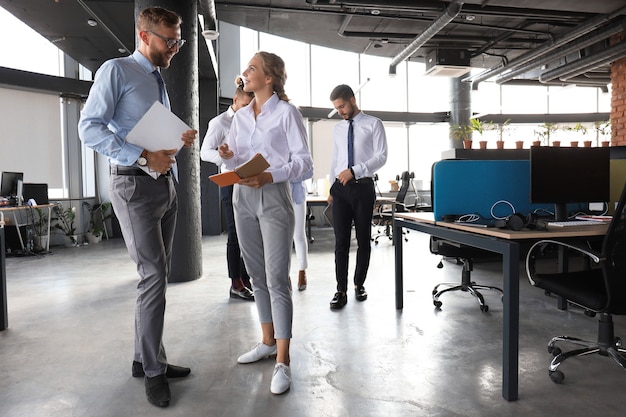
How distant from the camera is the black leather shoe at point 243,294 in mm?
3965

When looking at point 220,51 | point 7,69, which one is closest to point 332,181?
point 7,69

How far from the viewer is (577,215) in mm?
3113

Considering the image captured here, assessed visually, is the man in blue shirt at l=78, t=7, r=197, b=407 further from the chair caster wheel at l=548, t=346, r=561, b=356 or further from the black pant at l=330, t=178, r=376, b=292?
the chair caster wheel at l=548, t=346, r=561, b=356

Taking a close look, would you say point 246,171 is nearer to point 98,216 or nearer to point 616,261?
point 616,261

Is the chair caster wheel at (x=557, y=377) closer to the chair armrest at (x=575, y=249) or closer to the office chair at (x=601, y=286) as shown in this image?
the office chair at (x=601, y=286)

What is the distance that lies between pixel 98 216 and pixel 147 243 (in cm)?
781

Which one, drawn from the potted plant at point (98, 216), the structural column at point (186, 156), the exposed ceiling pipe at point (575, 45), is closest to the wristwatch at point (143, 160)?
the structural column at point (186, 156)

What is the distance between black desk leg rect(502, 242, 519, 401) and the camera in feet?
6.89

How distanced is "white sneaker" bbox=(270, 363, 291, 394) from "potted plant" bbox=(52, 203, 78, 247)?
7.44 m

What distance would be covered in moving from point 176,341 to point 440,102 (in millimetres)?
11795

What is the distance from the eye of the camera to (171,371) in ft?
7.77

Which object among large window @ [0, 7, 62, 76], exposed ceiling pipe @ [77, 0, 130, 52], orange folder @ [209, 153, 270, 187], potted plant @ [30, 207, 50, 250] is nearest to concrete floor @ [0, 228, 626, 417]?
Answer: orange folder @ [209, 153, 270, 187]

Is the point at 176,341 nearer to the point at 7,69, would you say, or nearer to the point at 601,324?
the point at 601,324

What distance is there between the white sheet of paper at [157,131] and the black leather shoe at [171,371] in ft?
3.44
